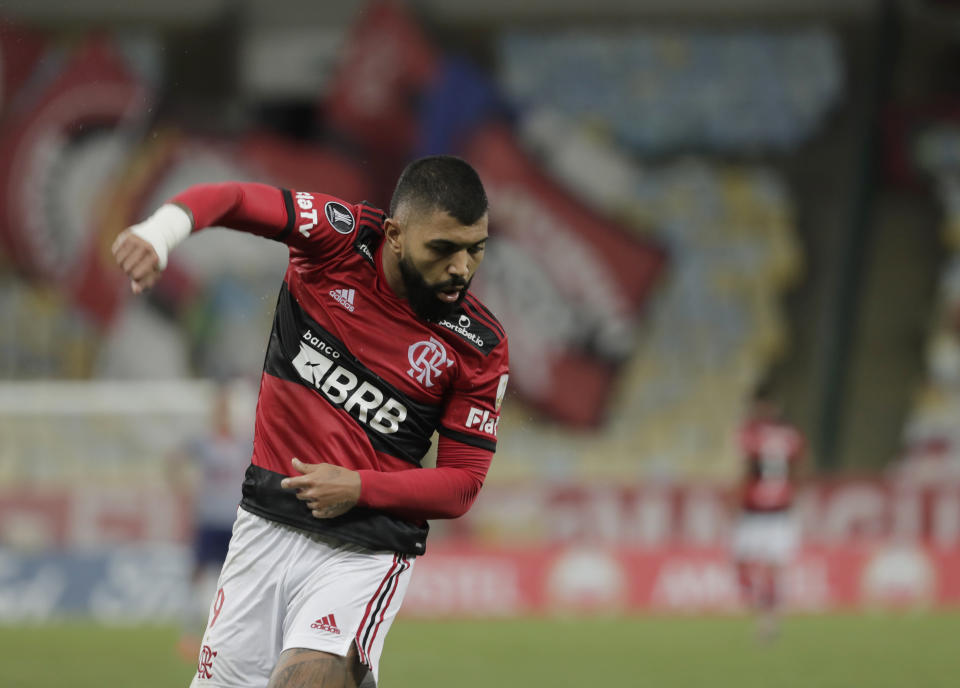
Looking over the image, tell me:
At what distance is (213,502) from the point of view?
1217 cm

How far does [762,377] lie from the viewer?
22.7 m

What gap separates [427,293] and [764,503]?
10366 mm

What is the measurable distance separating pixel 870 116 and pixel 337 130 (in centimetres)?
827

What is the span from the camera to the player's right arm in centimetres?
385

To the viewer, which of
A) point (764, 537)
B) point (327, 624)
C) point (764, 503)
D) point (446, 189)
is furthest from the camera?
point (764, 503)

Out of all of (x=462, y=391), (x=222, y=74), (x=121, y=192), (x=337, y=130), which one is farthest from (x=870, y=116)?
(x=462, y=391)

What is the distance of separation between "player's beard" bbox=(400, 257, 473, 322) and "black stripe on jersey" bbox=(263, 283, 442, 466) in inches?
10.4

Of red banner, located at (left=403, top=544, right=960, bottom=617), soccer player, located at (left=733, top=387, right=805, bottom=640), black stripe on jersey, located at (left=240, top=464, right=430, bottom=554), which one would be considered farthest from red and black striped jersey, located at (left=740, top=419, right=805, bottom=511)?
black stripe on jersey, located at (left=240, top=464, right=430, bottom=554)

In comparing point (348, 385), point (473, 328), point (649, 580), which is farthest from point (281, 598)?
point (649, 580)

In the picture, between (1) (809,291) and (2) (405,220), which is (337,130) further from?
(2) (405,220)

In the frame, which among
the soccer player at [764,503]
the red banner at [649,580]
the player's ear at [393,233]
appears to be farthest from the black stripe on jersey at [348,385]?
the red banner at [649,580]

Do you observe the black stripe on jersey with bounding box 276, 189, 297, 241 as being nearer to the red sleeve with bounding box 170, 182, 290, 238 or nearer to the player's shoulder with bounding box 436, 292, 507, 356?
the red sleeve with bounding box 170, 182, 290, 238

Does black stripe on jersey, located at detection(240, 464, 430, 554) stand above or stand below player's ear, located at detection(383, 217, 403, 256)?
below

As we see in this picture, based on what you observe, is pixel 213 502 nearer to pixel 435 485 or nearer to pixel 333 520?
pixel 333 520
